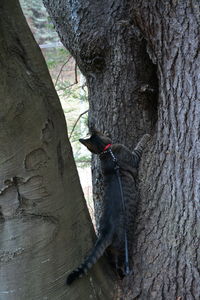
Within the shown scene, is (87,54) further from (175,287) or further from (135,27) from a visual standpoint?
(175,287)

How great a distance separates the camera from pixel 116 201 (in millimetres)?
2754

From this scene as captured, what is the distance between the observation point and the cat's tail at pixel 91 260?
7.01 feet

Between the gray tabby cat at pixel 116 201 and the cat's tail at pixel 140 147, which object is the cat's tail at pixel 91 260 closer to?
the gray tabby cat at pixel 116 201

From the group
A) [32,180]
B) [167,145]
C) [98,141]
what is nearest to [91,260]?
[32,180]

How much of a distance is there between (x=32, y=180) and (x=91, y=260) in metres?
0.60

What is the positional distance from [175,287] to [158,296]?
0.11 m

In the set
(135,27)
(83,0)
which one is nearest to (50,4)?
(83,0)

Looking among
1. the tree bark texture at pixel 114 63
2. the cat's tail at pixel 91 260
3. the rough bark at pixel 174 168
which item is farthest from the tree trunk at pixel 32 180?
the tree bark texture at pixel 114 63

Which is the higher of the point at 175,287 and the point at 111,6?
the point at 111,6

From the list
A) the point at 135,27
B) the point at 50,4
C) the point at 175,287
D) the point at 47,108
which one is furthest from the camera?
the point at 50,4

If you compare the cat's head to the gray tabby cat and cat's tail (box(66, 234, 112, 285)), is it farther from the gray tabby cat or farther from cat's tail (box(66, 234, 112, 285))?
cat's tail (box(66, 234, 112, 285))

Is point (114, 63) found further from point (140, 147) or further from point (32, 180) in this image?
point (32, 180)

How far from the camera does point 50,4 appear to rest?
318 centimetres

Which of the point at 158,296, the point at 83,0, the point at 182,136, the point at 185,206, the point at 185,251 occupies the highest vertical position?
the point at 83,0
